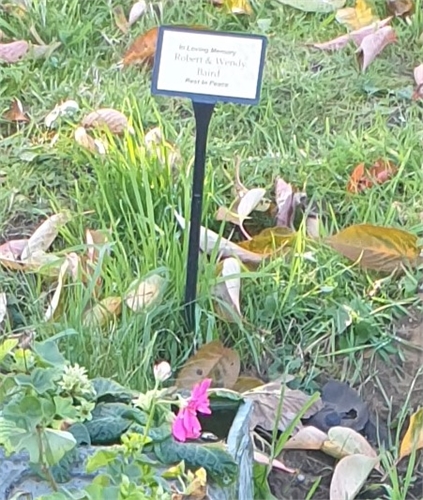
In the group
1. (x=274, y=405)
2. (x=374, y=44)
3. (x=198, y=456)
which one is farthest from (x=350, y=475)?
(x=374, y=44)

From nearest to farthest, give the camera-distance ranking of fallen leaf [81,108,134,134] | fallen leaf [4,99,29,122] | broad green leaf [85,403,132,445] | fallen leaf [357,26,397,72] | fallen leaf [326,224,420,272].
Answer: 1. broad green leaf [85,403,132,445]
2. fallen leaf [326,224,420,272]
3. fallen leaf [81,108,134,134]
4. fallen leaf [4,99,29,122]
5. fallen leaf [357,26,397,72]

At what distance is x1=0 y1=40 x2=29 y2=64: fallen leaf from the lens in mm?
2344

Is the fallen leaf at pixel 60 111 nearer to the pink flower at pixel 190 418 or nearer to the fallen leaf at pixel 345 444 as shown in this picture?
the fallen leaf at pixel 345 444

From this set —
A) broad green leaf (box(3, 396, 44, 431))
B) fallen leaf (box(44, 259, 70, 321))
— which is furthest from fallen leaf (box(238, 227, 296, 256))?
broad green leaf (box(3, 396, 44, 431))

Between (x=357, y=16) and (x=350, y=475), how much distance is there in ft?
4.37

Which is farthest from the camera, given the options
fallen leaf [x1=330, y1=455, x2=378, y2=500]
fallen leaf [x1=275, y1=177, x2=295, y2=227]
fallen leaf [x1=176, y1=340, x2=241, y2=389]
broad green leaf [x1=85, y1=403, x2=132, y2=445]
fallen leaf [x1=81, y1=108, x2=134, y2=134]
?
fallen leaf [x1=81, y1=108, x2=134, y2=134]

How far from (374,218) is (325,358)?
13.1 inches

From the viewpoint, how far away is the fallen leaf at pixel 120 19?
8.10ft

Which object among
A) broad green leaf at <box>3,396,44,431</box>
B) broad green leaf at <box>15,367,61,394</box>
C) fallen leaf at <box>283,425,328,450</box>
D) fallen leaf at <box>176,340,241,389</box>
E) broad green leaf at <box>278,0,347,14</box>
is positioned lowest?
fallen leaf at <box>283,425,328,450</box>

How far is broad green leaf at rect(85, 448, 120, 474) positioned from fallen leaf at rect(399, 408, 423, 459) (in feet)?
1.86

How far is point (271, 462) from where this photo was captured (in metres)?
1.47

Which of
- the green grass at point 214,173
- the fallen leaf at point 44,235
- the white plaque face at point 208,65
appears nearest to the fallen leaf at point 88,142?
the green grass at point 214,173

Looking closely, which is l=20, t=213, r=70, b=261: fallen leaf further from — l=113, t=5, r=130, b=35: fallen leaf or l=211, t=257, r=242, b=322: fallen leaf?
l=113, t=5, r=130, b=35: fallen leaf

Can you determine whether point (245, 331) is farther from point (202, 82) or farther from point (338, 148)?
point (338, 148)
